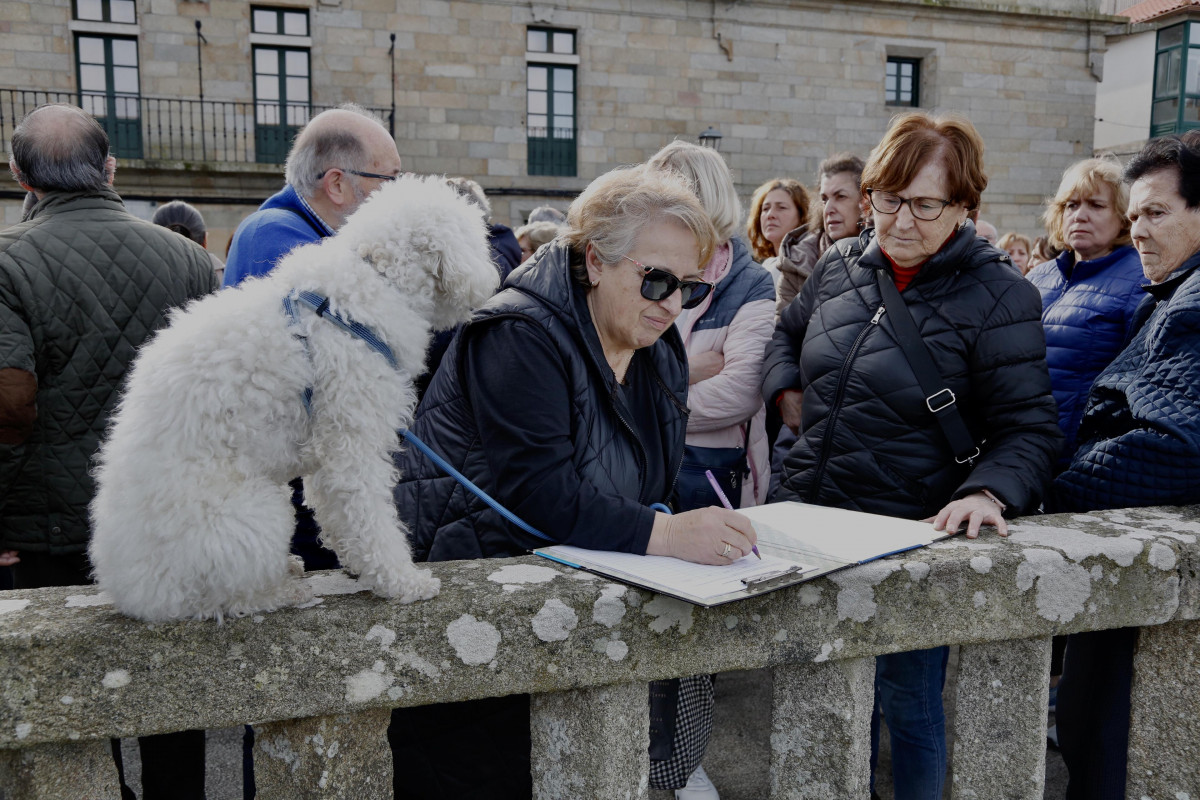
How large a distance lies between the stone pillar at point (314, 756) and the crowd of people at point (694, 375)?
40 cm

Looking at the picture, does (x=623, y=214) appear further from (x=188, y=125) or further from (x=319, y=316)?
(x=188, y=125)

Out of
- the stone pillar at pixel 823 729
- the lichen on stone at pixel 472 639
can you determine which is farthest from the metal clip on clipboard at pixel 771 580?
the lichen on stone at pixel 472 639

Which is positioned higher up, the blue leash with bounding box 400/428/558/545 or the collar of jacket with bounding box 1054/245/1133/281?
the collar of jacket with bounding box 1054/245/1133/281

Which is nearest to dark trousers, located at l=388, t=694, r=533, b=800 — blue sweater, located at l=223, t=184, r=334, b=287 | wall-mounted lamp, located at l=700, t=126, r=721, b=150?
blue sweater, located at l=223, t=184, r=334, b=287

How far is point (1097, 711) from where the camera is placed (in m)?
2.17

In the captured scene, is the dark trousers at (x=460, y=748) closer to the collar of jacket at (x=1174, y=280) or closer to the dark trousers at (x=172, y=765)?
the dark trousers at (x=172, y=765)

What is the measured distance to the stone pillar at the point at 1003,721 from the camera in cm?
181

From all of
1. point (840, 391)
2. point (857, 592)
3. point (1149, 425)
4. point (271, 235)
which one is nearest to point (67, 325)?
point (271, 235)

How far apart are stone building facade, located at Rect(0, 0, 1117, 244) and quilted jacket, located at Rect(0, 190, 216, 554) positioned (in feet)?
41.9

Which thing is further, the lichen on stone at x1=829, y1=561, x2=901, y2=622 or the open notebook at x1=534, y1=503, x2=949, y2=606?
the lichen on stone at x1=829, y1=561, x2=901, y2=622

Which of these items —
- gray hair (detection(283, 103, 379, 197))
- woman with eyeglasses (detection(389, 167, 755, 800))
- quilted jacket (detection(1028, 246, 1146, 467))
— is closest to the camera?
woman with eyeglasses (detection(389, 167, 755, 800))

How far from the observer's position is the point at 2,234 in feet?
9.39

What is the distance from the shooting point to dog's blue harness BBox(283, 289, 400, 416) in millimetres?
1549

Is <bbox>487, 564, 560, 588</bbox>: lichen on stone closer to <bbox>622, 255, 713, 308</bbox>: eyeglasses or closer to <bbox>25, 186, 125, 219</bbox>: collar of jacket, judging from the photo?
<bbox>622, 255, 713, 308</bbox>: eyeglasses
